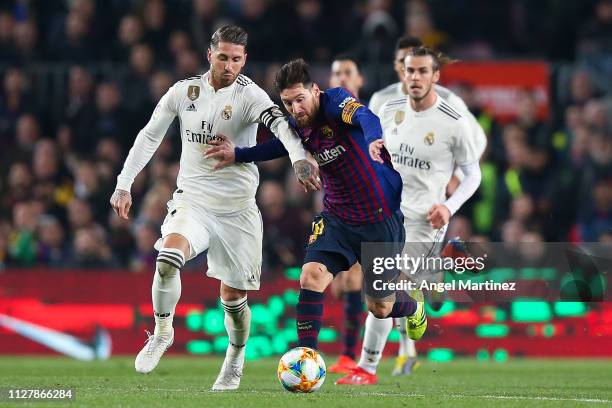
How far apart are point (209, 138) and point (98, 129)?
7.36 m

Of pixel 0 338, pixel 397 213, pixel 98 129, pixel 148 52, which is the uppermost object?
pixel 148 52

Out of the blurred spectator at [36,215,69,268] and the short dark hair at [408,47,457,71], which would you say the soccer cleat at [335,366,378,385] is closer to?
the short dark hair at [408,47,457,71]

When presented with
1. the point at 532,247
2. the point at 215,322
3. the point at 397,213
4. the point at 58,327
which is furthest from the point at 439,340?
the point at 397,213

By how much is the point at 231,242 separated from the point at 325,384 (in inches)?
56.7

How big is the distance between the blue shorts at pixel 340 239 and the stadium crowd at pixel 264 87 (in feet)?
16.4

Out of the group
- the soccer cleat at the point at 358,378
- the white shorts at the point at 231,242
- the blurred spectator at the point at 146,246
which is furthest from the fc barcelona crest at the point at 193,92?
the blurred spectator at the point at 146,246

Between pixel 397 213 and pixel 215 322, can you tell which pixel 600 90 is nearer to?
pixel 215 322

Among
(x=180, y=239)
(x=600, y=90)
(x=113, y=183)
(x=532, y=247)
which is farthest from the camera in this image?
(x=600, y=90)

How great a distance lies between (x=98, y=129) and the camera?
55.4ft

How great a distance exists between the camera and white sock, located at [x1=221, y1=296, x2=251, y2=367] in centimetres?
1005

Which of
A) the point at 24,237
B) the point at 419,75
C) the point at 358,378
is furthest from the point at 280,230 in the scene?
the point at 358,378

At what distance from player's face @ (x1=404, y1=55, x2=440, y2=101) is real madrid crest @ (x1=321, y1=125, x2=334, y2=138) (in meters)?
1.81

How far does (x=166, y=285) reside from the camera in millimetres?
9492

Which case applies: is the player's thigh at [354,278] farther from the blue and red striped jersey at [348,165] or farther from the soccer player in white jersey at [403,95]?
the blue and red striped jersey at [348,165]
